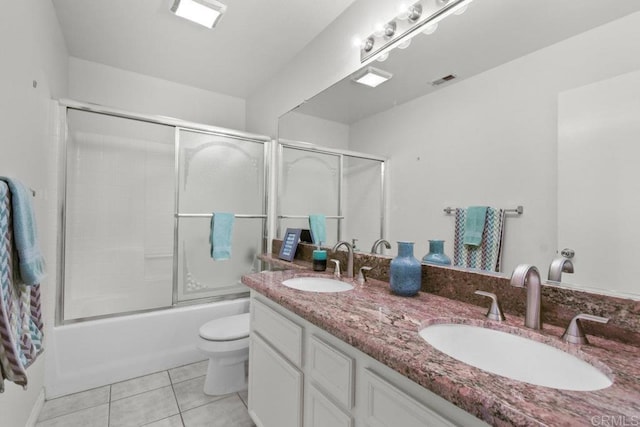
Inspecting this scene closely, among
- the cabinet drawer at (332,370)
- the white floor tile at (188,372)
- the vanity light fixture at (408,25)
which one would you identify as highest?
the vanity light fixture at (408,25)

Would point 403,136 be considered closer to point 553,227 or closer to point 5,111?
point 553,227

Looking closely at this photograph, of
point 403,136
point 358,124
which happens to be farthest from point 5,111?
point 403,136

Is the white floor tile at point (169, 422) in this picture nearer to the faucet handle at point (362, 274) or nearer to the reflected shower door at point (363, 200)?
the faucet handle at point (362, 274)

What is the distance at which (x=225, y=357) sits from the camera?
1.88 meters

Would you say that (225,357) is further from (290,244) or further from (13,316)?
(13,316)

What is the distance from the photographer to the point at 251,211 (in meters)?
2.76

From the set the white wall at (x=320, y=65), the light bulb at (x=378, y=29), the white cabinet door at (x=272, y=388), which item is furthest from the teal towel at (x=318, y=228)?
the light bulb at (x=378, y=29)

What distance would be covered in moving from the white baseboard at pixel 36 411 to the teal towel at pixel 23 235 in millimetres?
986

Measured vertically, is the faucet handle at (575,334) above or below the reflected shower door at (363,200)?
below

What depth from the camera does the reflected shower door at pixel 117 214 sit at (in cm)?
238

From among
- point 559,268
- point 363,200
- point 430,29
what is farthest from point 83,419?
point 430,29

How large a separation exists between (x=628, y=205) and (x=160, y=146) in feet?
10.9

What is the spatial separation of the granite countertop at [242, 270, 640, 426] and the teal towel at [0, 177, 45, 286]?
931 millimetres

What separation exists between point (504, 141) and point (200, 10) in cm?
194
